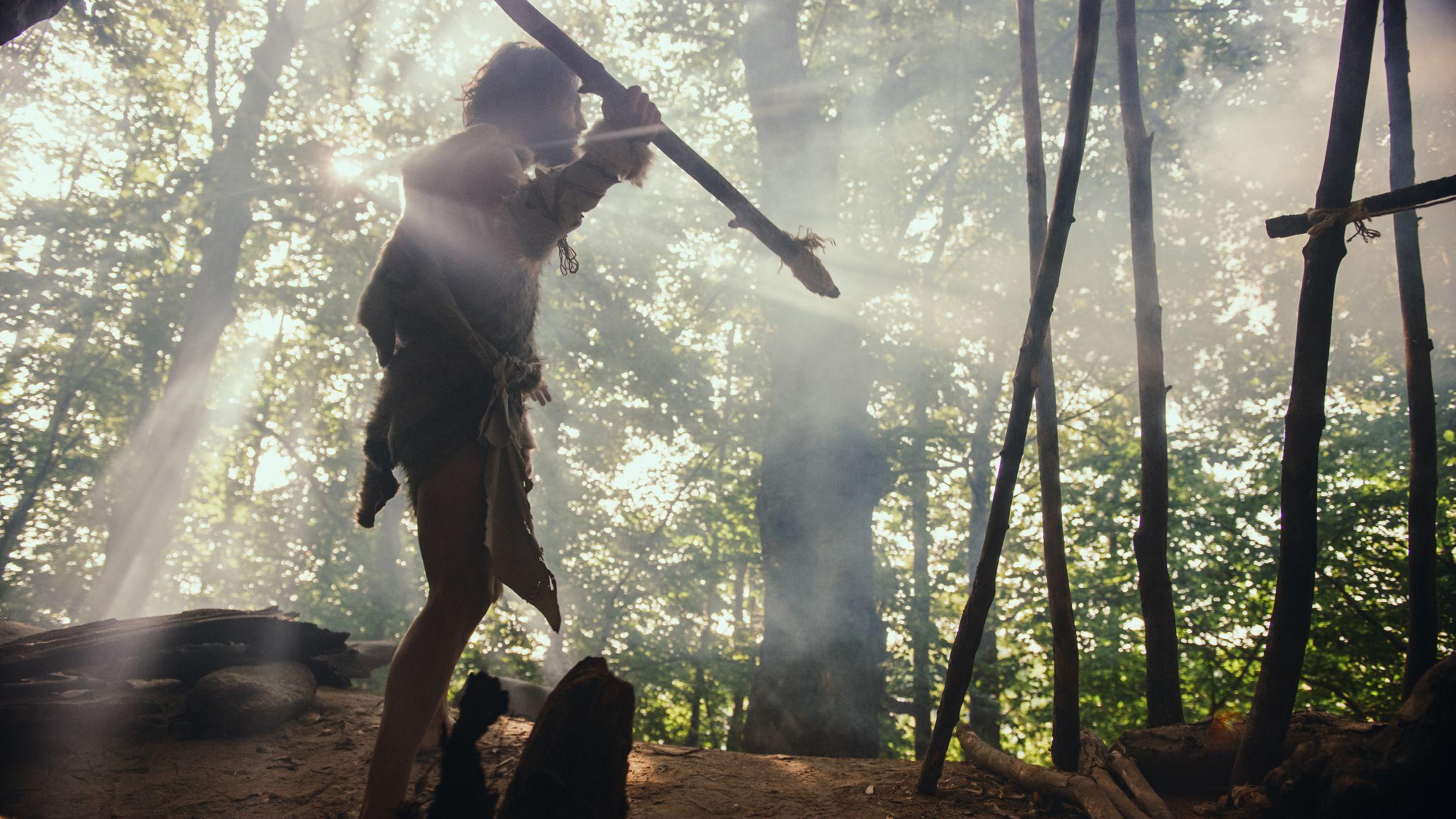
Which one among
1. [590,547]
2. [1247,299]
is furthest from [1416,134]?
[590,547]

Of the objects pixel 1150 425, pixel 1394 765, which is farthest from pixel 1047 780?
pixel 1150 425

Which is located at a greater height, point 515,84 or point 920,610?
point 515,84

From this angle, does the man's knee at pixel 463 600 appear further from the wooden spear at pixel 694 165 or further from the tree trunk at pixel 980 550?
the tree trunk at pixel 980 550

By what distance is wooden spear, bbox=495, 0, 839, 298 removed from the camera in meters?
2.24

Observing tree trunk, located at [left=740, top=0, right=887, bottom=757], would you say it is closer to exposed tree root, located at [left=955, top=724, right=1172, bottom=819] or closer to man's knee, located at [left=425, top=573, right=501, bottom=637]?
exposed tree root, located at [left=955, top=724, right=1172, bottom=819]

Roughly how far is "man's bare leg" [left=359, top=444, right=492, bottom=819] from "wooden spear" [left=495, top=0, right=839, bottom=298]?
51.2 inches

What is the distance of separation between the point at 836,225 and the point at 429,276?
21.1ft

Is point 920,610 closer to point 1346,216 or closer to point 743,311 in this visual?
point 743,311

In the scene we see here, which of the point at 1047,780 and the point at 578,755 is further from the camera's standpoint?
the point at 1047,780

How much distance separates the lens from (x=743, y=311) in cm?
1284

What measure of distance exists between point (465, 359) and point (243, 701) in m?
1.98

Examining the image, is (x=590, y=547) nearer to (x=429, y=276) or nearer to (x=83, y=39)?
(x=429, y=276)

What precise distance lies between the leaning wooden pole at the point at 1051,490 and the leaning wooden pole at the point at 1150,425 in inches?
13.4

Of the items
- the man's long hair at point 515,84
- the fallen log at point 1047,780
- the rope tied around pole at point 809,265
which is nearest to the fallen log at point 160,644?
the man's long hair at point 515,84
